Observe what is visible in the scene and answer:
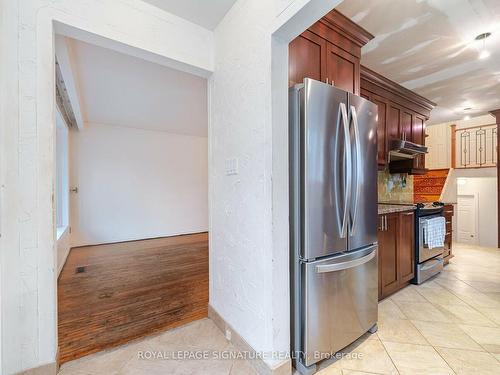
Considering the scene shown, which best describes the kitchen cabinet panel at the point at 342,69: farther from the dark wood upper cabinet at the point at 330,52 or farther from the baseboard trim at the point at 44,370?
the baseboard trim at the point at 44,370

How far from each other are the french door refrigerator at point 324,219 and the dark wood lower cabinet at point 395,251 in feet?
2.64

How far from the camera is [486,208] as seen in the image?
16.5 feet

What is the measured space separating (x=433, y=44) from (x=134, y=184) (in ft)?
17.8

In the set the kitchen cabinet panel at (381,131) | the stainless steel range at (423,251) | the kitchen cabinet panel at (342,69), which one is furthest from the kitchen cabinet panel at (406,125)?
the kitchen cabinet panel at (342,69)

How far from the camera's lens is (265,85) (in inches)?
55.2

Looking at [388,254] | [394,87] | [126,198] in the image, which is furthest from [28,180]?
[126,198]

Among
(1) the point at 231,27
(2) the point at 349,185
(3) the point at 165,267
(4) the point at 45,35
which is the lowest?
(3) the point at 165,267

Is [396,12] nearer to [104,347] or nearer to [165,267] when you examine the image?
[104,347]

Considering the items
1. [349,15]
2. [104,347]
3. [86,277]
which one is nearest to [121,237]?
[86,277]

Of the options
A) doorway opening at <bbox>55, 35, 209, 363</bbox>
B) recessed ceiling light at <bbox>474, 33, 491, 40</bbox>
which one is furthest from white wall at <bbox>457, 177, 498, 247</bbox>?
doorway opening at <bbox>55, 35, 209, 363</bbox>

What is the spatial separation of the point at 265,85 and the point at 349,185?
0.85 m

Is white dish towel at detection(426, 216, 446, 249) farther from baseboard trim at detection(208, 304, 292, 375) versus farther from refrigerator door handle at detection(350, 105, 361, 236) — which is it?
baseboard trim at detection(208, 304, 292, 375)

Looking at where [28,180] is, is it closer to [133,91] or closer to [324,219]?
[324,219]

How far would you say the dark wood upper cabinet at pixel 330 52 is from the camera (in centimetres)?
171
